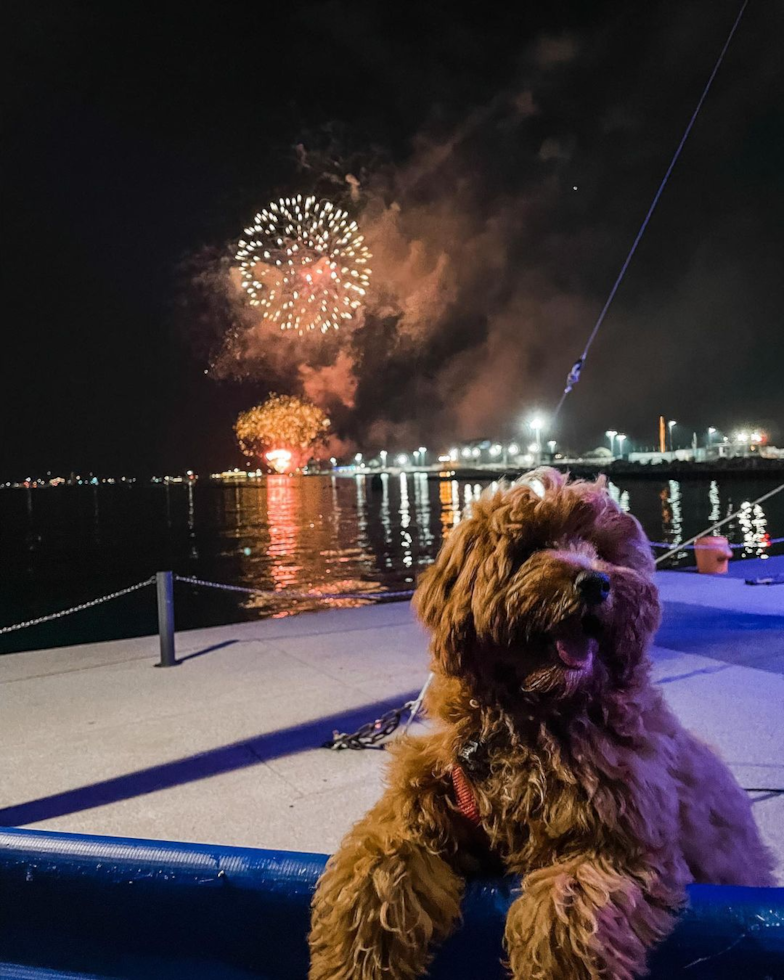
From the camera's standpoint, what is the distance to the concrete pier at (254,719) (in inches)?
150

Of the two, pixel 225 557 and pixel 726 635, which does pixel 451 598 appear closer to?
pixel 726 635

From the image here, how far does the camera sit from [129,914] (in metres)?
2.16

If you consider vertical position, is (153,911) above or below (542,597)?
below

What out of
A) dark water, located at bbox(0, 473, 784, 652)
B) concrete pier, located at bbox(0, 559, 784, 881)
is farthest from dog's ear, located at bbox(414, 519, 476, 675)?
concrete pier, located at bbox(0, 559, 784, 881)

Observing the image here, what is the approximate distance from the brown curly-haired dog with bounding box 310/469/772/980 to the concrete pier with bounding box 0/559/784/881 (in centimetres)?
185

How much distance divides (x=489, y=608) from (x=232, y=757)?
3512 millimetres

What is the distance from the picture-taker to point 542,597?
1.64 metres

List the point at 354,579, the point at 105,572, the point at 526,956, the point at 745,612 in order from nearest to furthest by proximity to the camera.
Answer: the point at 526,956 < the point at 745,612 < the point at 354,579 < the point at 105,572

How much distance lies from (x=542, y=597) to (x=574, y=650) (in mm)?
143

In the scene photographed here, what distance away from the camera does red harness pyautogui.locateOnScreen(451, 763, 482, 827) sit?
1.80m

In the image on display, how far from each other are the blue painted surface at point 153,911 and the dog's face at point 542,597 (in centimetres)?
55

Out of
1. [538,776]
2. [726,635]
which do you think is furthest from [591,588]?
[726,635]

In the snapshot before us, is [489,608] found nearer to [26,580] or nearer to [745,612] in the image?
[745,612]

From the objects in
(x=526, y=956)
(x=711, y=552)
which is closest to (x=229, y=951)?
(x=526, y=956)
